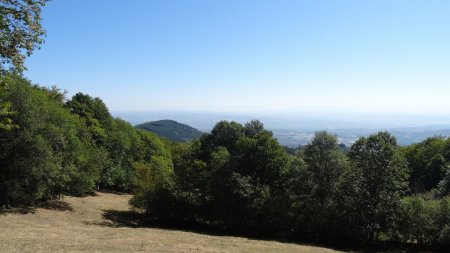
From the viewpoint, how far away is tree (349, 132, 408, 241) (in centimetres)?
3291

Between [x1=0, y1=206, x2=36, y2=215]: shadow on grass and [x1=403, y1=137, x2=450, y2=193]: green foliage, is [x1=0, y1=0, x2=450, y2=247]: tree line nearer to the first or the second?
[x1=0, y1=206, x2=36, y2=215]: shadow on grass

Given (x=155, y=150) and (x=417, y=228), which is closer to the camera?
(x=417, y=228)

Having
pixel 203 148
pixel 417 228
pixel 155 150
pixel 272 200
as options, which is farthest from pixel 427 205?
pixel 155 150

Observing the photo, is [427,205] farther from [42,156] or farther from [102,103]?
[102,103]

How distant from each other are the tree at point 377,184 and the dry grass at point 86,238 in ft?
20.3

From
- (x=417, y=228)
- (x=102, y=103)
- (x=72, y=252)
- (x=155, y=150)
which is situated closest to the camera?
(x=72, y=252)

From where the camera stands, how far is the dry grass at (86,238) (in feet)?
72.8

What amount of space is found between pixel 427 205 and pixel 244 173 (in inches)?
666

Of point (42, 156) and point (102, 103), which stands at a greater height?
point (102, 103)

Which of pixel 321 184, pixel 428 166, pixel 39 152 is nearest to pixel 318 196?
pixel 321 184

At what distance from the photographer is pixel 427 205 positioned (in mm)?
33531

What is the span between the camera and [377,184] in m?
33.6

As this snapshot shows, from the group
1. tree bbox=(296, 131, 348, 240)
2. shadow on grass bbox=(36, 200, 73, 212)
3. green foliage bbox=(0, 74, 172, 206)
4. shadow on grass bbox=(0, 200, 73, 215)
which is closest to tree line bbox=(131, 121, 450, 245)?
tree bbox=(296, 131, 348, 240)

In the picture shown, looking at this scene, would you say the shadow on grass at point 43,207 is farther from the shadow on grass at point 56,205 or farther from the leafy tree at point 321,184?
the leafy tree at point 321,184
